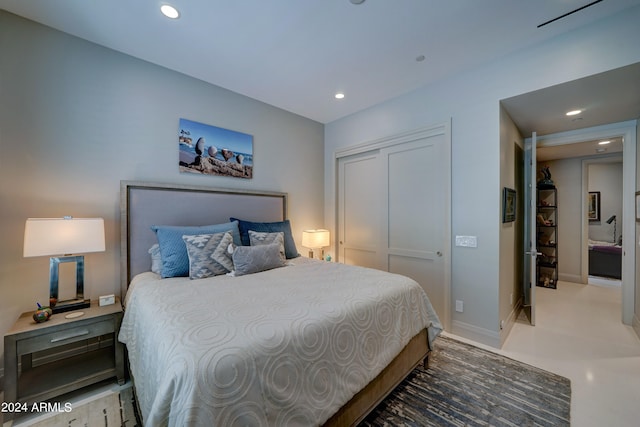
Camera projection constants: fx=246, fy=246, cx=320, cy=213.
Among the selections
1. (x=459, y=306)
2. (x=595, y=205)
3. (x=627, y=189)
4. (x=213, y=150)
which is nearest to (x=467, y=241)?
(x=459, y=306)

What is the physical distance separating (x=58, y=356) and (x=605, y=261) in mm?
8242

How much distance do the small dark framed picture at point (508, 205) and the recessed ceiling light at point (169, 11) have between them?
3355 millimetres

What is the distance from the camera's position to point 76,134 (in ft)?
7.02

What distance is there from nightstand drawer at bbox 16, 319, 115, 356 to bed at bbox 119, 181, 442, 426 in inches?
5.6

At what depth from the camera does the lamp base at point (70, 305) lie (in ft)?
6.16

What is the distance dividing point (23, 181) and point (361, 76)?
318 centimetres

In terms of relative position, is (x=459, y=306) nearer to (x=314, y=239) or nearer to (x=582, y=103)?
(x=314, y=239)

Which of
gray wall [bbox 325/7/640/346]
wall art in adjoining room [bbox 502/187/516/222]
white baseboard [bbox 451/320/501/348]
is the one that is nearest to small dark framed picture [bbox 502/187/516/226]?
wall art in adjoining room [bbox 502/187/516/222]

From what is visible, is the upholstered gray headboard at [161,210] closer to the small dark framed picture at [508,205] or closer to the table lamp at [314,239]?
the table lamp at [314,239]

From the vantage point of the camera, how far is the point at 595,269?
4977 millimetres

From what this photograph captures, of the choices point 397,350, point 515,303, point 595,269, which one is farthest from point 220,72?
point 595,269

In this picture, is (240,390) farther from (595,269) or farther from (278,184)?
(595,269)

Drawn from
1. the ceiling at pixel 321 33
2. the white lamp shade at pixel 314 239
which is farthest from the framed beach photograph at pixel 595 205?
the white lamp shade at pixel 314 239

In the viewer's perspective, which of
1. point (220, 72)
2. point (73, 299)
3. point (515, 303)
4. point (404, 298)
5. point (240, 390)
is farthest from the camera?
point (515, 303)
